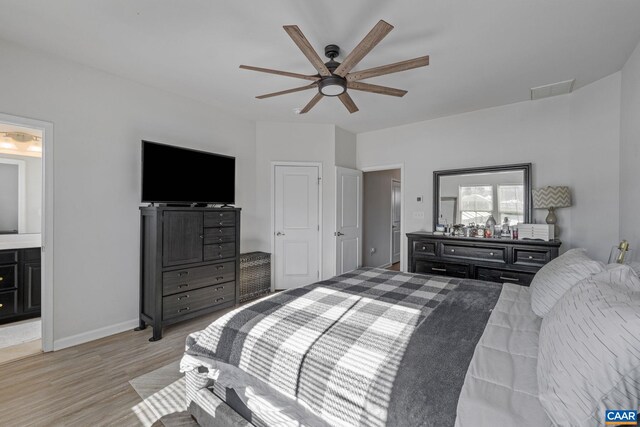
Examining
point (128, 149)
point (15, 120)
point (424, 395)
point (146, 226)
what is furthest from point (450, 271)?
point (15, 120)

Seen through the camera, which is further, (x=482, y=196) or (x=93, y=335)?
(x=482, y=196)

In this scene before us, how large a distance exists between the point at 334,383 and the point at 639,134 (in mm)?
3117

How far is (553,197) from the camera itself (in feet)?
10.5

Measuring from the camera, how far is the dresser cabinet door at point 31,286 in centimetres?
323

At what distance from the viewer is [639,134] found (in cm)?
236

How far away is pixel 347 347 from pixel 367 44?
1763 mm

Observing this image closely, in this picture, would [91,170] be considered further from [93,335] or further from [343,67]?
[343,67]

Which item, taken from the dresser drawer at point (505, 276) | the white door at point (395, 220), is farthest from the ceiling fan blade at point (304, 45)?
the white door at point (395, 220)

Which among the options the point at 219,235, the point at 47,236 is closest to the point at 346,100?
the point at 219,235

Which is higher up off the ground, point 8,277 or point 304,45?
point 304,45

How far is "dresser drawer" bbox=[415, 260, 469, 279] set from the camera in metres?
3.62

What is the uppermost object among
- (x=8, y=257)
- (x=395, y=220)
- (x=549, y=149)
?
(x=549, y=149)

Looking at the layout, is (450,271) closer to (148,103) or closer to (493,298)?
(493,298)

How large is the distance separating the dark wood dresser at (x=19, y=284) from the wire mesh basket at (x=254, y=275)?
2258mm
